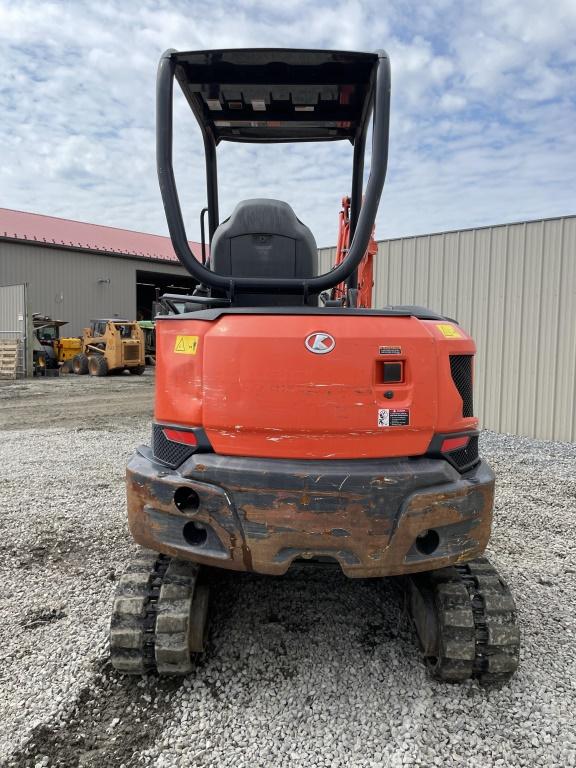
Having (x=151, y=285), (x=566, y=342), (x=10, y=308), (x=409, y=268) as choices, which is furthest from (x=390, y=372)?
(x=151, y=285)

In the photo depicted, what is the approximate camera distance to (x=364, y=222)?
2.34m

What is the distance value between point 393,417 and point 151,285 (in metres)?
33.1

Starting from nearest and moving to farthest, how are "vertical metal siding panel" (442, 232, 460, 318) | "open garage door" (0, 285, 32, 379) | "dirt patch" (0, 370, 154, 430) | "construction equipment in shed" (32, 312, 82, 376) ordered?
"vertical metal siding panel" (442, 232, 460, 318)
"dirt patch" (0, 370, 154, 430)
"open garage door" (0, 285, 32, 379)
"construction equipment in shed" (32, 312, 82, 376)

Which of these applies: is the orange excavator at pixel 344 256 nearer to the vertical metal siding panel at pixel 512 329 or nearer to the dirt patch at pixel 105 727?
the dirt patch at pixel 105 727

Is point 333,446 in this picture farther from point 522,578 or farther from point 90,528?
point 90,528

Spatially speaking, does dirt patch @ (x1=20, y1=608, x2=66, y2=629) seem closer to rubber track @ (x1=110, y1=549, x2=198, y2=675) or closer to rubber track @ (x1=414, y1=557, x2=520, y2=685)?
rubber track @ (x1=110, y1=549, x2=198, y2=675)

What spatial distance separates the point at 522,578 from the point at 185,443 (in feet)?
8.30

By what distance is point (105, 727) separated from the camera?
7.15ft

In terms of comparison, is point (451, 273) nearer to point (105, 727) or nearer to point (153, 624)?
point (153, 624)

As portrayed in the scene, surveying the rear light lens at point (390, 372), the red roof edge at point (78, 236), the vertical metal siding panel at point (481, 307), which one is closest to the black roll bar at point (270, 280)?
the rear light lens at point (390, 372)

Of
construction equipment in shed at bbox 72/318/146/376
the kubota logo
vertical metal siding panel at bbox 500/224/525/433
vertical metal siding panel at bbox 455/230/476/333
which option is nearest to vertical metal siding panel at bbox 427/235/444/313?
vertical metal siding panel at bbox 455/230/476/333

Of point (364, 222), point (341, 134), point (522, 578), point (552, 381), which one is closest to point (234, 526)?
point (364, 222)

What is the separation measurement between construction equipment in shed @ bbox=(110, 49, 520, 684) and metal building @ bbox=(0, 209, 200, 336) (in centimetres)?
2178

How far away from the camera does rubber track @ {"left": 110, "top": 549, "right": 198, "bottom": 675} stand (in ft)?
7.59
